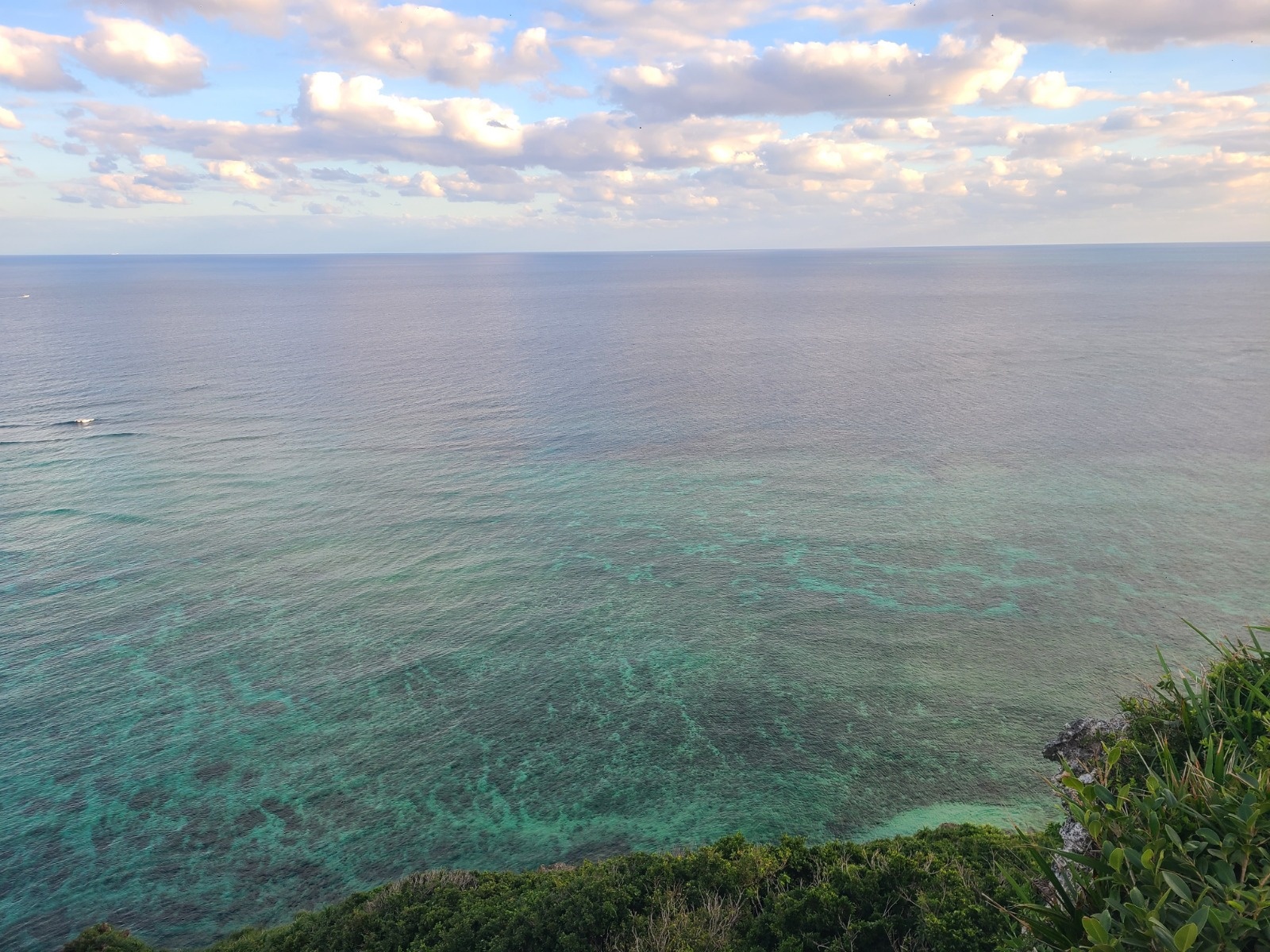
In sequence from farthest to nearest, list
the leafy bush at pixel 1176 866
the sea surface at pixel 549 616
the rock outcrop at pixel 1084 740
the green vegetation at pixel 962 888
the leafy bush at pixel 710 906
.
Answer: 1. the sea surface at pixel 549 616
2. the rock outcrop at pixel 1084 740
3. the leafy bush at pixel 710 906
4. the green vegetation at pixel 962 888
5. the leafy bush at pixel 1176 866

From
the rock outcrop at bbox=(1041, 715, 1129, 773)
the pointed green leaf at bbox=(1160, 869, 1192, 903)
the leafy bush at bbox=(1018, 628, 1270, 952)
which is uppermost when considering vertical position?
the pointed green leaf at bbox=(1160, 869, 1192, 903)

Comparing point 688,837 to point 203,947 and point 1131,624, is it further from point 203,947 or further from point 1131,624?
point 1131,624

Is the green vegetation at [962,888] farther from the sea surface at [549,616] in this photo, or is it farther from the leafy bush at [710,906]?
the sea surface at [549,616]

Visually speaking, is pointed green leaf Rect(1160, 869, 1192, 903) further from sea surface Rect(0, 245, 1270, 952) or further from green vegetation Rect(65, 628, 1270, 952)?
sea surface Rect(0, 245, 1270, 952)

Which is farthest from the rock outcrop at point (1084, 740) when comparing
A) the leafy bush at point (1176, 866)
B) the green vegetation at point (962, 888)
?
the leafy bush at point (1176, 866)

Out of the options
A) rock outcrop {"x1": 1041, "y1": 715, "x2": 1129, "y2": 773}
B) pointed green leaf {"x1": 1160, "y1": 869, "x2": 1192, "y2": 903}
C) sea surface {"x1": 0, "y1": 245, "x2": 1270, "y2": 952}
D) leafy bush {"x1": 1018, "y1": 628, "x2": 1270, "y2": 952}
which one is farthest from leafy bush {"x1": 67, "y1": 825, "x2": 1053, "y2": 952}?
pointed green leaf {"x1": 1160, "y1": 869, "x2": 1192, "y2": 903}
